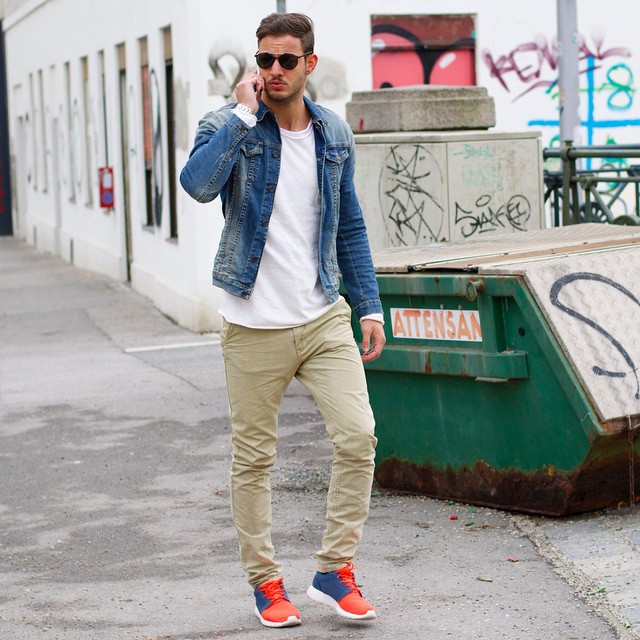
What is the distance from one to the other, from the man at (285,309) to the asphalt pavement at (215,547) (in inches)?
10.4

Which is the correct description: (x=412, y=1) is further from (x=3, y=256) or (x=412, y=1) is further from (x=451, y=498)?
(x=3, y=256)

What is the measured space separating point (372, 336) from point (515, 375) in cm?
95

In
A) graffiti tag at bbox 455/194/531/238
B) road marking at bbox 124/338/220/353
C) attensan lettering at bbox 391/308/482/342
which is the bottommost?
road marking at bbox 124/338/220/353

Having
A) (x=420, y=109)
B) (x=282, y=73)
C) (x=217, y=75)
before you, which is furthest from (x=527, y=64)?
(x=282, y=73)

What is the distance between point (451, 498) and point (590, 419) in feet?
3.34

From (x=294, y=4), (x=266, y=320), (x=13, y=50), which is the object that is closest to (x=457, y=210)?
(x=266, y=320)

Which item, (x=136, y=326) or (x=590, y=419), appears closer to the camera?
(x=590, y=419)

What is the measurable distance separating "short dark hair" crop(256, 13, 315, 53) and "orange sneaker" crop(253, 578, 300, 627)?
1743 millimetres

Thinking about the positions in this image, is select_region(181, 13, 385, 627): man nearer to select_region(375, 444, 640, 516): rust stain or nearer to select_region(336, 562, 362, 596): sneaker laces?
select_region(336, 562, 362, 596): sneaker laces

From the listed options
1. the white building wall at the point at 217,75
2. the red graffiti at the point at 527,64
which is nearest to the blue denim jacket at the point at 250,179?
the white building wall at the point at 217,75

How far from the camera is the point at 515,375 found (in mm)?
5645

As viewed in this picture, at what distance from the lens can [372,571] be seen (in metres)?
5.37

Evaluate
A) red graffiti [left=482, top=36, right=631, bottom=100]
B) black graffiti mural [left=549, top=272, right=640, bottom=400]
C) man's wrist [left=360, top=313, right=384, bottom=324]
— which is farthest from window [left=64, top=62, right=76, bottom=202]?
man's wrist [left=360, top=313, right=384, bottom=324]

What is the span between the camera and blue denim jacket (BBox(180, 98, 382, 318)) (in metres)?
4.45
